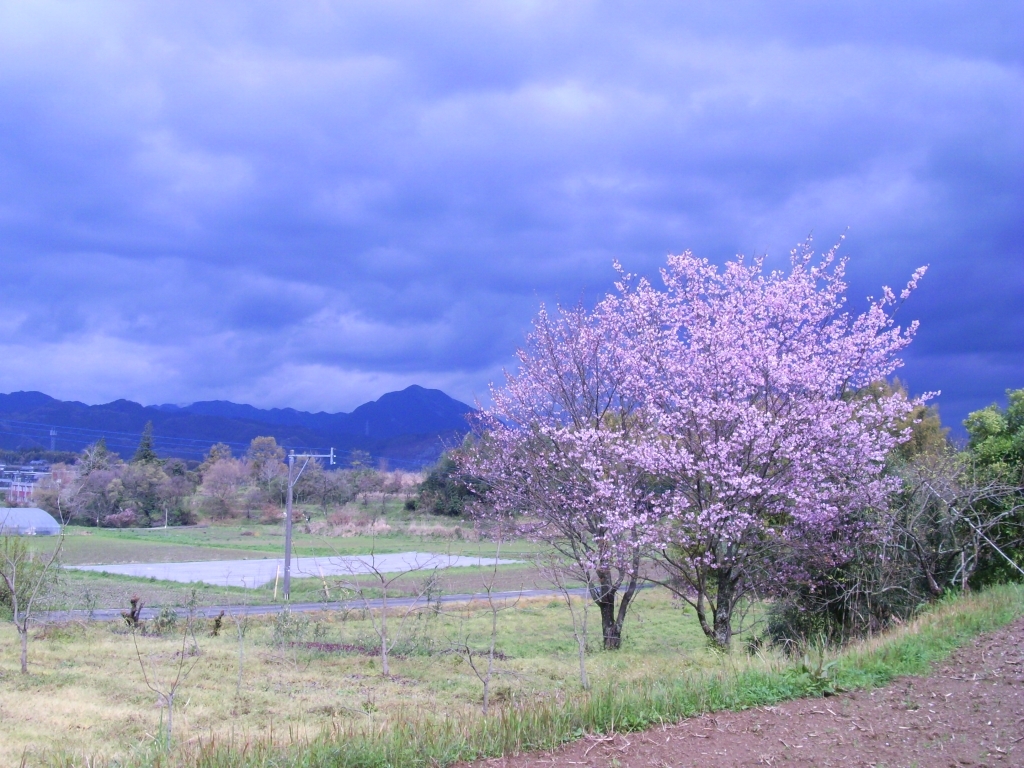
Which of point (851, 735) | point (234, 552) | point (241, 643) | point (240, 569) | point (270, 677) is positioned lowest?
point (234, 552)

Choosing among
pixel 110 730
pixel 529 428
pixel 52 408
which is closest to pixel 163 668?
pixel 110 730

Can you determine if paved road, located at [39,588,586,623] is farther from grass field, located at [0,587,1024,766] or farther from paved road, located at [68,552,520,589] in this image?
paved road, located at [68,552,520,589]

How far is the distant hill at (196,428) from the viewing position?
88.2 m

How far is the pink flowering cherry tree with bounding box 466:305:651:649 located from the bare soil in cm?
778

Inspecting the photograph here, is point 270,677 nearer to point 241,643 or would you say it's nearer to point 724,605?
point 241,643

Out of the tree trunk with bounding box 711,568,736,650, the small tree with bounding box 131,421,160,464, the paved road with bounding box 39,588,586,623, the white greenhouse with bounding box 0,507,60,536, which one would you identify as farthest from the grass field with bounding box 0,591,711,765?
the small tree with bounding box 131,421,160,464

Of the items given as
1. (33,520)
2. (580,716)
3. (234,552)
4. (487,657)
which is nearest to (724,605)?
(487,657)

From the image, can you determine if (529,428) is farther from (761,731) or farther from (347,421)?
(347,421)

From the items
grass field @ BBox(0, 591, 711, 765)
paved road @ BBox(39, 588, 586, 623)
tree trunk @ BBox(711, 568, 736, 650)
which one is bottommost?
paved road @ BBox(39, 588, 586, 623)

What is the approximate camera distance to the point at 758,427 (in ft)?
40.5

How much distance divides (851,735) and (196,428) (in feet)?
391

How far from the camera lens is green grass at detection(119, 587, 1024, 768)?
4996mm

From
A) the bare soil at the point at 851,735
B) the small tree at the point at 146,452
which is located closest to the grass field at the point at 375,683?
the bare soil at the point at 851,735

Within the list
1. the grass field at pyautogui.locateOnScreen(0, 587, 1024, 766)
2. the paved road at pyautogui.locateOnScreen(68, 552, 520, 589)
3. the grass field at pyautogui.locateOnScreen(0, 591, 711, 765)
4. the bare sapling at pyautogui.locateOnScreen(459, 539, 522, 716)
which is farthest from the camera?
the paved road at pyautogui.locateOnScreen(68, 552, 520, 589)
